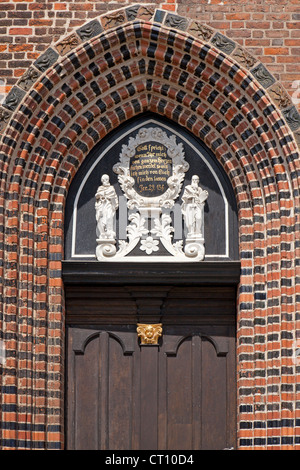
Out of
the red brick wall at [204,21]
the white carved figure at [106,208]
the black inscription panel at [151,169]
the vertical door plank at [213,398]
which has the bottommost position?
the vertical door plank at [213,398]

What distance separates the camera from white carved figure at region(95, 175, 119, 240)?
14.5 m

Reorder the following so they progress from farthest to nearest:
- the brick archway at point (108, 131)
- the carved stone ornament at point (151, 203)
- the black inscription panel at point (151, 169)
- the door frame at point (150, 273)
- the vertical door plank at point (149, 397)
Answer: the black inscription panel at point (151, 169) < the carved stone ornament at point (151, 203) < the door frame at point (150, 273) < the vertical door plank at point (149, 397) < the brick archway at point (108, 131)

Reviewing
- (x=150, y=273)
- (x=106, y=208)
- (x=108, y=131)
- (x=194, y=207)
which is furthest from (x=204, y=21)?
(x=150, y=273)

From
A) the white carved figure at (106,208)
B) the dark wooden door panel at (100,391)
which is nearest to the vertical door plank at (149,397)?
the dark wooden door panel at (100,391)

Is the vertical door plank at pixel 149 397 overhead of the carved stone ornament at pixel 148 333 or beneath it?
beneath

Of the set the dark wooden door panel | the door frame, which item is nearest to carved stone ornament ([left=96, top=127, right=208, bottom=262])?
the door frame

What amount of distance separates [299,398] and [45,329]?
106 inches

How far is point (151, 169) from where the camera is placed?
14.8 meters

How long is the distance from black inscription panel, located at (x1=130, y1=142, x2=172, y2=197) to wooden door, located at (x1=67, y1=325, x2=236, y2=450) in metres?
1.49

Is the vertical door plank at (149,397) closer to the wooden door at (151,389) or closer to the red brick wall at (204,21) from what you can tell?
the wooden door at (151,389)

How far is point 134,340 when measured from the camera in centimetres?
1454

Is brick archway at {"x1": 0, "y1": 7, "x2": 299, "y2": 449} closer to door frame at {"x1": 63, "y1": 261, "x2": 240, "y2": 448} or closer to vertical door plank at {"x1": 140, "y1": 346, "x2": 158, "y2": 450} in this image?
door frame at {"x1": 63, "y1": 261, "x2": 240, "y2": 448}

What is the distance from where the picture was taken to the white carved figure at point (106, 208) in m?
14.5

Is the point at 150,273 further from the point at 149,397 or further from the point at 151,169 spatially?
the point at 149,397
